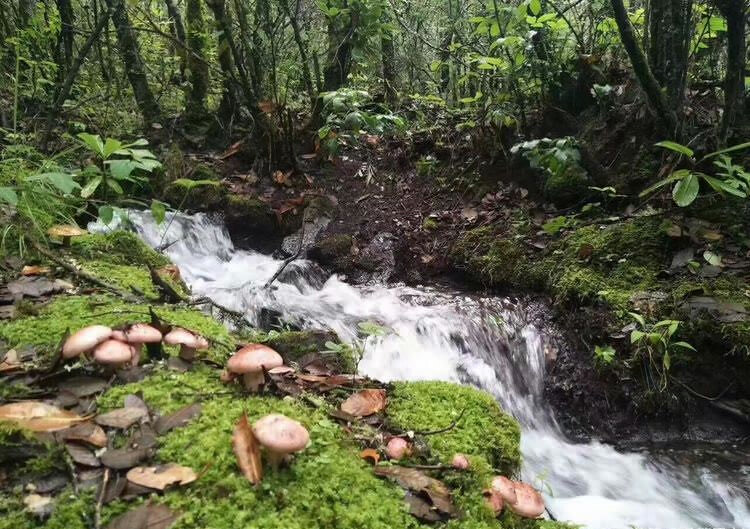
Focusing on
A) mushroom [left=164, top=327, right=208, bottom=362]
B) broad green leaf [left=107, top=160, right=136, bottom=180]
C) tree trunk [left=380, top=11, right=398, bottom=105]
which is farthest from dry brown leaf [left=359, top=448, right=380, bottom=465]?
tree trunk [left=380, top=11, right=398, bottom=105]

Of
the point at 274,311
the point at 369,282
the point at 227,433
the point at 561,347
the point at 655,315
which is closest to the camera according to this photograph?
the point at 227,433

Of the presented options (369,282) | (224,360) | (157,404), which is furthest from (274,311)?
(157,404)

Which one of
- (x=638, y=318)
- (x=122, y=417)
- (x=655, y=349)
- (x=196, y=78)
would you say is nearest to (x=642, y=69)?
(x=638, y=318)

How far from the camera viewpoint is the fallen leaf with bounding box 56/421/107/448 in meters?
1.56

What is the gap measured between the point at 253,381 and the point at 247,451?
475mm

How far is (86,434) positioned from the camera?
1.59 meters

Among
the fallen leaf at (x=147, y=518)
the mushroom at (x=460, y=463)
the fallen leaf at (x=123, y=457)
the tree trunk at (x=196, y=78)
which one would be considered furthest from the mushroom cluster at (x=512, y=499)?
the tree trunk at (x=196, y=78)

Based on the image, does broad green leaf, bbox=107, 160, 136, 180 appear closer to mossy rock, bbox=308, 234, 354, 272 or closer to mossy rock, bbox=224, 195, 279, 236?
mossy rock, bbox=308, 234, 354, 272

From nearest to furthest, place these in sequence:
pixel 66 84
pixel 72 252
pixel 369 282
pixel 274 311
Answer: pixel 72 252, pixel 274 311, pixel 66 84, pixel 369 282

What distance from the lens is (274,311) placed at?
15.4 ft

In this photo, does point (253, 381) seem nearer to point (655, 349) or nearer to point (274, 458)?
point (274, 458)

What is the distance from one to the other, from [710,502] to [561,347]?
1.49 metres

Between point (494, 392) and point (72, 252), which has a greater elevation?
point (72, 252)

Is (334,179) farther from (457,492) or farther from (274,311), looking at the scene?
(457,492)
